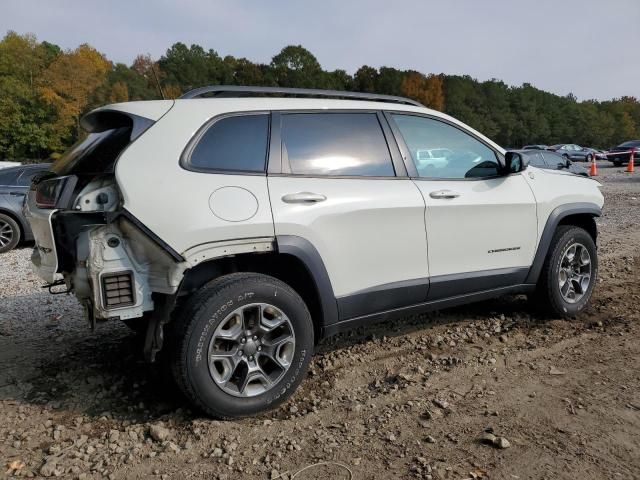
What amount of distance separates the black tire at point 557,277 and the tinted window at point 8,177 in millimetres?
8886

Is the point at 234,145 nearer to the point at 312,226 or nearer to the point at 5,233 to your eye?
the point at 312,226

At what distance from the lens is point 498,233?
13.1 ft

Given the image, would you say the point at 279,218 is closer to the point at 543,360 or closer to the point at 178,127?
the point at 178,127

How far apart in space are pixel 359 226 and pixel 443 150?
1099mm

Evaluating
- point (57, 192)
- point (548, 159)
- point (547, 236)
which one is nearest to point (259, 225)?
point (57, 192)

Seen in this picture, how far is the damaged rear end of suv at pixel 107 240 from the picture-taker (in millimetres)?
2727

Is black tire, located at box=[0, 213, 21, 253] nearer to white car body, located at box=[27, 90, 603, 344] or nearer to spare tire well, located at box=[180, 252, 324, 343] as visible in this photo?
white car body, located at box=[27, 90, 603, 344]

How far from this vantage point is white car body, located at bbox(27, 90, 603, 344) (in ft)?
9.05

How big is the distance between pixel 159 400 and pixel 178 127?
5.49ft

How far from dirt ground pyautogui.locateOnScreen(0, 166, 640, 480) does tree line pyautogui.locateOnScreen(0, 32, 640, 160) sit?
78.9 feet

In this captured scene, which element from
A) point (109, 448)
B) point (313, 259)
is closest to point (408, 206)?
point (313, 259)

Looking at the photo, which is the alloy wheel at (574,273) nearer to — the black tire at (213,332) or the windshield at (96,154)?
the black tire at (213,332)

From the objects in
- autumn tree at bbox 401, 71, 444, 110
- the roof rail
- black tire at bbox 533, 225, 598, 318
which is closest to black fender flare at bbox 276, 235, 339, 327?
the roof rail

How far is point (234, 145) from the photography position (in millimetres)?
3070
